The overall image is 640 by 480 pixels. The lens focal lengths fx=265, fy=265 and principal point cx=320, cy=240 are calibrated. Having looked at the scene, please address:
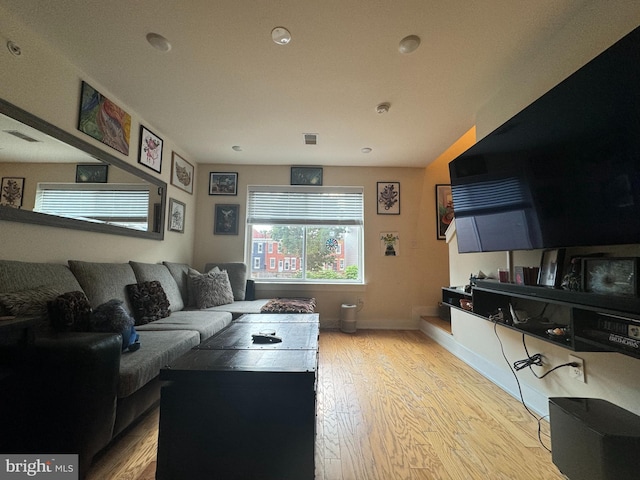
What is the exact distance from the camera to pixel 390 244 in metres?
4.05

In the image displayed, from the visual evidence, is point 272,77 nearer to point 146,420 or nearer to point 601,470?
point 146,420

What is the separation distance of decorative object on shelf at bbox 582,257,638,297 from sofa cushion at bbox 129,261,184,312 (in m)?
3.22

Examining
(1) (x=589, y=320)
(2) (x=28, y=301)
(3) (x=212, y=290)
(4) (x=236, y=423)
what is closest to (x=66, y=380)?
(2) (x=28, y=301)

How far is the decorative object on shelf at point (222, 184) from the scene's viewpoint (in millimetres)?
4047

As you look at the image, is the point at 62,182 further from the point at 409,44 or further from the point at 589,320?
the point at 589,320

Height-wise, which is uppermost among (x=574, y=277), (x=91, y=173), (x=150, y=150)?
(x=150, y=150)

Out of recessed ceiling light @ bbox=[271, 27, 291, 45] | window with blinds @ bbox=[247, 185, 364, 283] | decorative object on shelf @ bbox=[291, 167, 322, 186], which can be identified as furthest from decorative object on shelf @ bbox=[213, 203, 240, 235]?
recessed ceiling light @ bbox=[271, 27, 291, 45]

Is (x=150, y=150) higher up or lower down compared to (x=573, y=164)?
higher up

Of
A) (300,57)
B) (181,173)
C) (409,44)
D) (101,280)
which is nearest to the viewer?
(409,44)

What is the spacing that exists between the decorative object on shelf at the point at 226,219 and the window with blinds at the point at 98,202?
1206 millimetres

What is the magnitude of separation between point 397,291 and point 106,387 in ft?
11.5

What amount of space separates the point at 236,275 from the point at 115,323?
2111 millimetres

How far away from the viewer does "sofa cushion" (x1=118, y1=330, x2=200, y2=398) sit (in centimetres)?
132

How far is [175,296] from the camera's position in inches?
112
